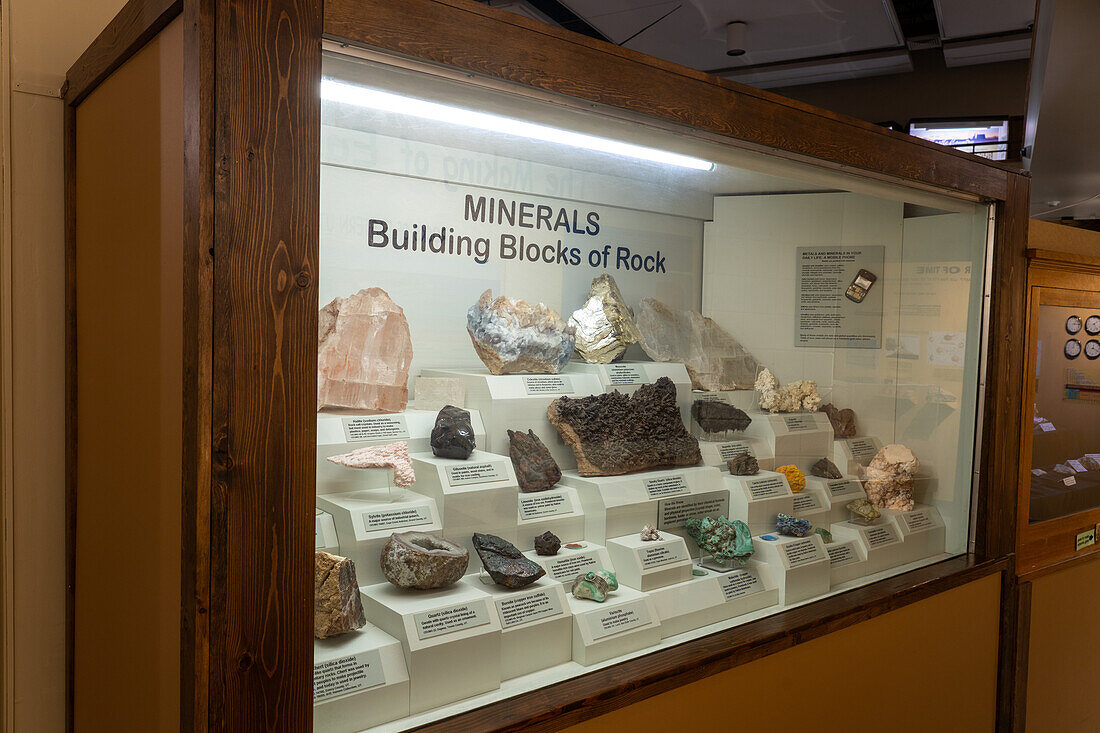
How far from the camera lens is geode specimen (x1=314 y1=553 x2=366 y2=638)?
1371 millimetres

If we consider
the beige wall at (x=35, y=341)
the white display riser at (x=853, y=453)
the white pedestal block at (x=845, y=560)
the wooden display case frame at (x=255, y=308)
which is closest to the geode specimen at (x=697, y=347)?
the white display riser at (x=853, y=453)

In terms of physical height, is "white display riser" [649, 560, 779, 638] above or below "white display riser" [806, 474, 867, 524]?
below

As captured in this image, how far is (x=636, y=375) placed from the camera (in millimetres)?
2020

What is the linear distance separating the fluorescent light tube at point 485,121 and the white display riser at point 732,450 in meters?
0.74

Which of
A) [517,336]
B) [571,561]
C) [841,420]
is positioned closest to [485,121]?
[517,336]

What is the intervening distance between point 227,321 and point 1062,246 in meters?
3.06

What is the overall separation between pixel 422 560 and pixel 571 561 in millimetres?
412

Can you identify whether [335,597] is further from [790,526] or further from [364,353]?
[790,526]

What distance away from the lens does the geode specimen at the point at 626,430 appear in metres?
1.91

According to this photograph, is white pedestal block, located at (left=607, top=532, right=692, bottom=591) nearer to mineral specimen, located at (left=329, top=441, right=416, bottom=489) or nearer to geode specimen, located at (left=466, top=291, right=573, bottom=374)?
geode specimen, located at (left=466, top=291, right=573, bottom=374)

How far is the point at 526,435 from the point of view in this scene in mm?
1821

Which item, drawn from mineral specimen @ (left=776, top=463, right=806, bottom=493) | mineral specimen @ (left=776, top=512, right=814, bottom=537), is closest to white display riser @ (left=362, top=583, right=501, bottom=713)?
mineral specimen @ (left=776, top=512, right=814, bottom=537)

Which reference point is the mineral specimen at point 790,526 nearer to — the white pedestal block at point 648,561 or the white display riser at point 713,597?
the white display riser at point 713,597

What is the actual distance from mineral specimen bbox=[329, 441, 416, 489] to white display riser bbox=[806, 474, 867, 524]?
52.3 inches
